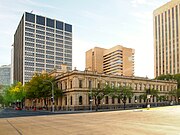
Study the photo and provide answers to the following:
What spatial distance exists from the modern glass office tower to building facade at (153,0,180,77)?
221 feet

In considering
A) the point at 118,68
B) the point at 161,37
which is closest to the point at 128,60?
the point at 118,68

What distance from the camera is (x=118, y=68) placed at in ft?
538

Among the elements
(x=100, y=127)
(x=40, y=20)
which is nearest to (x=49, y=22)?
(x=40, y=20)

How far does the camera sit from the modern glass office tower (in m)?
175

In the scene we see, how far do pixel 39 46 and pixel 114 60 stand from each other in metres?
54.6

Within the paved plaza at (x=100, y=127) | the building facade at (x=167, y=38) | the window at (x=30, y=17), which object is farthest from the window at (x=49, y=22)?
the paved plaza at (x=100, y=127)

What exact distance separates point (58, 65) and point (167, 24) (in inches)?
A: 3269

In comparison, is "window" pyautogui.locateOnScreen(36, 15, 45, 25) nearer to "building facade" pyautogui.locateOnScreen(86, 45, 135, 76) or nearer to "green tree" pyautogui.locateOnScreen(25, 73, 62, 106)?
"building facade" pyautogui.locateOnScreen(86, 45, 135, 76)

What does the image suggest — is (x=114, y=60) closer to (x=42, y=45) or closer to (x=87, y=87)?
(x=42, y=45)

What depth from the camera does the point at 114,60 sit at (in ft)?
561

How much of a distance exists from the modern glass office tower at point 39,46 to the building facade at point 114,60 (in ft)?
80.7

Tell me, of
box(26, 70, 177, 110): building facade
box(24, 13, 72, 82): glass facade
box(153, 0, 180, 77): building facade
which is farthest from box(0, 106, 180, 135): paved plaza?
box(24, 13, 72, 82): glass facade

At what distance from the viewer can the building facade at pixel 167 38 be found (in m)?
168

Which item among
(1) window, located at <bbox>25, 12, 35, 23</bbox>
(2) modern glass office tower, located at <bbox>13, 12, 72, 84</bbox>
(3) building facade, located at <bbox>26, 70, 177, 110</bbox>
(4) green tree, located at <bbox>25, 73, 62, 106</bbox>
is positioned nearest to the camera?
(3) building facade, located at <bbox>26, 70, 177, 110</bbox>
